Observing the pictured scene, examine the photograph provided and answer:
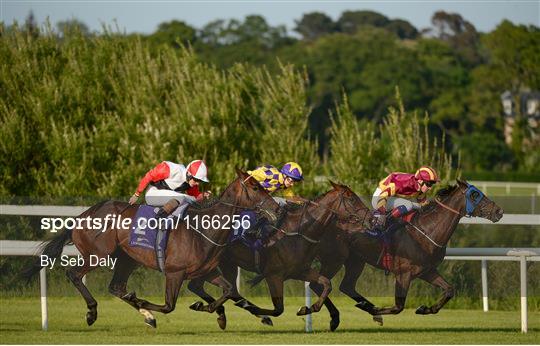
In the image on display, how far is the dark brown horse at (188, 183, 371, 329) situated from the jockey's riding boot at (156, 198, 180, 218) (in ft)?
2.41

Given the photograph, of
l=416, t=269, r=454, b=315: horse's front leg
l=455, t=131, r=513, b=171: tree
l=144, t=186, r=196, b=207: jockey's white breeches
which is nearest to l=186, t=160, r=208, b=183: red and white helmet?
l=144, t=186, r=196, b=207: jockey's white breeches

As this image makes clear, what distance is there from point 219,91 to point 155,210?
958 cm

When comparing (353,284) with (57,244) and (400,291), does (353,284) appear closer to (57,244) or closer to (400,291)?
(400,291)

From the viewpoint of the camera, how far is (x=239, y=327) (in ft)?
44.5

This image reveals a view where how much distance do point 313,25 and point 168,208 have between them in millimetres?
106439

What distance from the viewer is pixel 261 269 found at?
39.8 ft

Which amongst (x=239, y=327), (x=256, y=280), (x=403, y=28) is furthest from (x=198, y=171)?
(x=403, y=28)

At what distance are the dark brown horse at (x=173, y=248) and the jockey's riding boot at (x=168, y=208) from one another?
0.51ft

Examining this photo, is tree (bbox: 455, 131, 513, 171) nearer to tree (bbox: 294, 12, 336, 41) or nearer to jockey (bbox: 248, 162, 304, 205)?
jockey (bbox: 248, 162, 304, 205)

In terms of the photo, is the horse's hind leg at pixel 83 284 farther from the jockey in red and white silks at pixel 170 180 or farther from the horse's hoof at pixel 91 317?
the jockey in red and white silks at pixel 170 180

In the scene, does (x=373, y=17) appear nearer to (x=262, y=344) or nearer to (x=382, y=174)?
(x=382, y=174)

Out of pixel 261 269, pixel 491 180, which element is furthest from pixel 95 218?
pixel 491 180

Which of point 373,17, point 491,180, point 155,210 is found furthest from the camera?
point 373,17

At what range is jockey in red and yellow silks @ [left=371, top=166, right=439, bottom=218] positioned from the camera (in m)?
12.4
